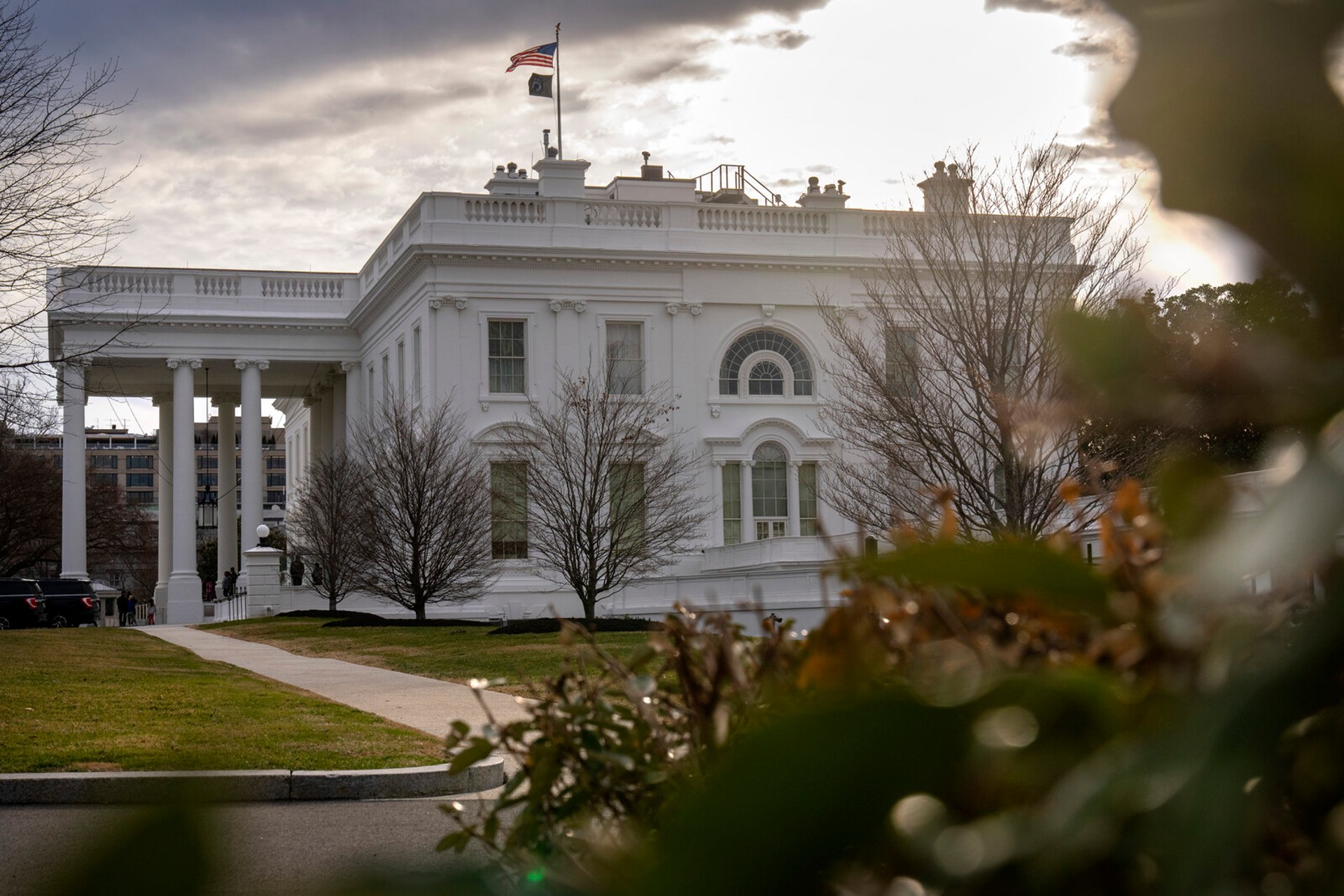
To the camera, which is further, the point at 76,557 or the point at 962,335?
the point at 76,557

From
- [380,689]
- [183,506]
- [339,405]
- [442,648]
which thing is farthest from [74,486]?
[380,689]

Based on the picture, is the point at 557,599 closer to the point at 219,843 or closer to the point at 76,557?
the point at 76,557

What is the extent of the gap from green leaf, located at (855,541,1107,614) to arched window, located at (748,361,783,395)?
4196 centimetres

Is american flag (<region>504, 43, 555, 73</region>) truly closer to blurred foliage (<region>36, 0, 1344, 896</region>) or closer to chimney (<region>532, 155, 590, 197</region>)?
chimney (<region>532, 155, 590, 197</region>)

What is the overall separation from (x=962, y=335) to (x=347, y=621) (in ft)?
68.2

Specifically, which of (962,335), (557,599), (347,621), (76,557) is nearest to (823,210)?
(557,599)

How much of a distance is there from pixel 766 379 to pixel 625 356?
462 cm

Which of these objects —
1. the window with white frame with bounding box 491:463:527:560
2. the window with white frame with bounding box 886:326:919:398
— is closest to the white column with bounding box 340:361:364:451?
the window with white frame with bounding box 491:463:527:560

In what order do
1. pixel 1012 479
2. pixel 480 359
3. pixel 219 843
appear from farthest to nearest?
1. pixel 480 359
2. pixel 1012 479
3. pixel 219 843

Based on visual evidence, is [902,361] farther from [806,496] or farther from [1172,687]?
[1172,687]

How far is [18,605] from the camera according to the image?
4031cm

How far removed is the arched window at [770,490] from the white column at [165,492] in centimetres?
2483

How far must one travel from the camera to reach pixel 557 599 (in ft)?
133

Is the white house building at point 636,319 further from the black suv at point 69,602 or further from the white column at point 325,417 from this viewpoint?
the white column at point 325,417
